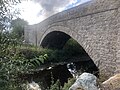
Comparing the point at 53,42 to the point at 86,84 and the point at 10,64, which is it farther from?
the point at 10,64

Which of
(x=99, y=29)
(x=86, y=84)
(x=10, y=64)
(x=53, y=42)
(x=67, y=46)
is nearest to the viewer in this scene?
(x=10, y=64)

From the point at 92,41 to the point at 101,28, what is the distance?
85 cm

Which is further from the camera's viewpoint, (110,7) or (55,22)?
(55,22)

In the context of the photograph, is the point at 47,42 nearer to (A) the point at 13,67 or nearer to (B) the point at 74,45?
(B) the point at 74,45

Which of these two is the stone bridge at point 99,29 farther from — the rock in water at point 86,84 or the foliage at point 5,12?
the foliage at point 5,12

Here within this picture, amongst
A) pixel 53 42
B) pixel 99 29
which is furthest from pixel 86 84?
pixel 53 42

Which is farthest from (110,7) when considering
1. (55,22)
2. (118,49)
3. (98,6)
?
(55,22)

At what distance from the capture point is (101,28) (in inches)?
342

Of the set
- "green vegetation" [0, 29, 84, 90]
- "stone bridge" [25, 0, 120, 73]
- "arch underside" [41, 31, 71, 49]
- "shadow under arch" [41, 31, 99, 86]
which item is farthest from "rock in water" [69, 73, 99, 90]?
"arch underside" [41, 31, 71, 49]

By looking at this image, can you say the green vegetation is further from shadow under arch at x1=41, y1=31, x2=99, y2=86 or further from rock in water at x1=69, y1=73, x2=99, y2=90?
shadow under arch at x1=41, y1=31, x2=99, y2=86

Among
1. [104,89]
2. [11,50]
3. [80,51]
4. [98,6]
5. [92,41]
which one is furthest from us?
[80,51]

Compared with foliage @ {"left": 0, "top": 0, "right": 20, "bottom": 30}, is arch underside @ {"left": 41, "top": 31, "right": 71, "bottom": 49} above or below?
above

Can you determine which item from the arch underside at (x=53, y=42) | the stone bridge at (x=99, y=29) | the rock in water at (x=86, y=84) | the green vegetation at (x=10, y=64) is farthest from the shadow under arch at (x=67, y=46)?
the green vegetation at (x=10, y=64)

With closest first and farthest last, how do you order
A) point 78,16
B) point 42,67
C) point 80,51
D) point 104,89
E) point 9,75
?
1. point 9,75
2. point 104,89
3. point 78,16
4. point 42,67
5. point 80,51
